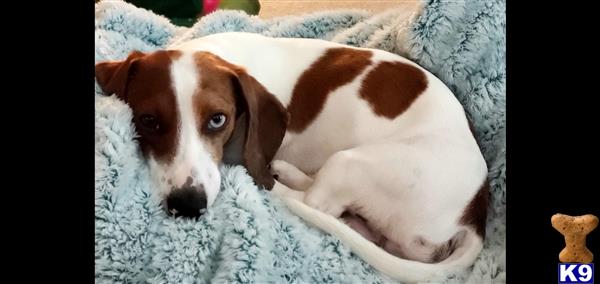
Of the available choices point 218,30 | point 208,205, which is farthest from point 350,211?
point 218,30

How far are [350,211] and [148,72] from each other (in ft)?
2.12

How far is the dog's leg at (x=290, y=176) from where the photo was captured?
1870 mm

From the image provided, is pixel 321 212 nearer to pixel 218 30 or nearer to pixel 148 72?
pixel 148 72

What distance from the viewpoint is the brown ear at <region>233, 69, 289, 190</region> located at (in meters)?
1.70

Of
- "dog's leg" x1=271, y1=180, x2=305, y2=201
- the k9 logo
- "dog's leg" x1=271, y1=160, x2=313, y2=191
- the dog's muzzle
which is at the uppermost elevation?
the k9 logo

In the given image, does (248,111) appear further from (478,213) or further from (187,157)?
(478,213)

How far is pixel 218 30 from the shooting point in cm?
229

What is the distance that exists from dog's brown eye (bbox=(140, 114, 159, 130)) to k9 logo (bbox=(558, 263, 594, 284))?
965 mm

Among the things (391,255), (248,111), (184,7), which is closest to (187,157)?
(248,111)

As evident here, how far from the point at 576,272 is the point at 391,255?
0.59 metres

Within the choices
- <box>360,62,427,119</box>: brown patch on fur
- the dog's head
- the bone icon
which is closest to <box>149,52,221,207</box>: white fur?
the dog's head

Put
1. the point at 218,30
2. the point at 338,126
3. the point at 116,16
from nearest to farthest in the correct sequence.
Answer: the point at 338,126, the point at 116,16, the point at 218,30

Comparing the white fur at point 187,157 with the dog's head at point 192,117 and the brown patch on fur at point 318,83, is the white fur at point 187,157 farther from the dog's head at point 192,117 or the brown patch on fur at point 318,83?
the brown patch on fur at point 318,83

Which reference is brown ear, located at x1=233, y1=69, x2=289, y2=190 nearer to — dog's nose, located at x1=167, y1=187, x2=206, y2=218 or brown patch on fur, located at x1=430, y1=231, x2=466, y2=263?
dog's nose, located at x1=167, y1=187, x2=206, y2=218
